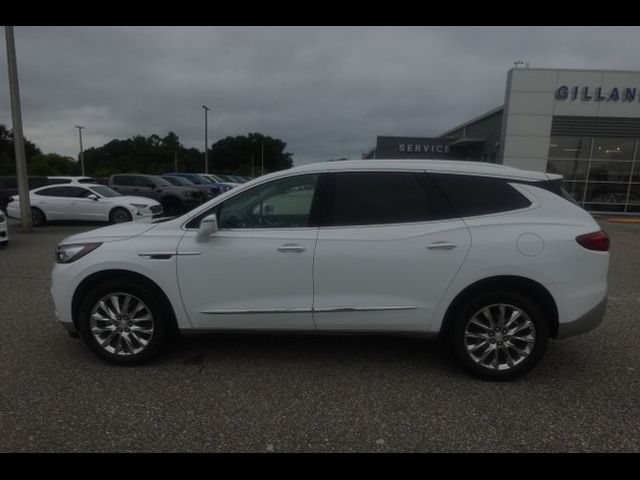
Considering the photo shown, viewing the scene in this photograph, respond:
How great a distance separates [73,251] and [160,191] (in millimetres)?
14027

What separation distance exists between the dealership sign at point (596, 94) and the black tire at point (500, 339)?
58.2ft

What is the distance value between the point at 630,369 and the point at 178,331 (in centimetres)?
384

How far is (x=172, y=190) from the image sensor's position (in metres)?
16.5

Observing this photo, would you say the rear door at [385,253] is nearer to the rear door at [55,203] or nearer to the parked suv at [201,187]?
the parked suv at [201,187]

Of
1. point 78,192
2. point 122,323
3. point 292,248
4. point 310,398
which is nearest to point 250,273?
point 292,248

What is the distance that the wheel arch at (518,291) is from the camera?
3176mm

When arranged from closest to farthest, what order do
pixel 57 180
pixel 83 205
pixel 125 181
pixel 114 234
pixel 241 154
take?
pixel 114 234 → pixel 83 205 → pixel 57 180 → pixel 125 181 → pixel 241 154

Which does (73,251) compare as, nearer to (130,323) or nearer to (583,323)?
(130,323)

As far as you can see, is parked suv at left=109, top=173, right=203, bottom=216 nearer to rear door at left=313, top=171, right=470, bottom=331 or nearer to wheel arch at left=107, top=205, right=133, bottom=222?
wheel arch at left=107, top=205, right=133, bottom=222

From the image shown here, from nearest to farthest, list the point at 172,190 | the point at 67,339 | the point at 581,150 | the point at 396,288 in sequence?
the point at 396,288, the point at 67,339, the point at 172,190, the point at 581,150

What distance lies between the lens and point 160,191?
16656 mm

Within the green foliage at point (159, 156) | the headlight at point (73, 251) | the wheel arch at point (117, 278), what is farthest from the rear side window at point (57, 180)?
the green foliage at point (159, 156)

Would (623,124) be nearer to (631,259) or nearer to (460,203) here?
(631,259)

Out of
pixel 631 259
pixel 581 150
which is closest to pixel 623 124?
pixel 581 150
